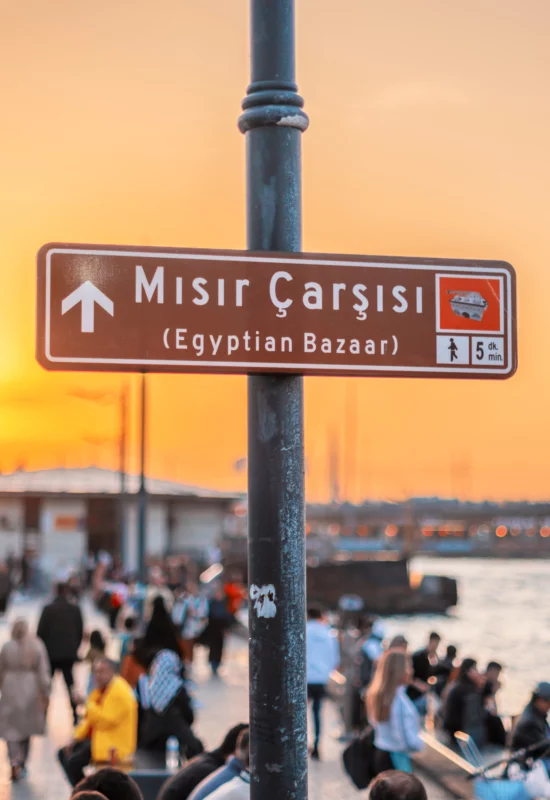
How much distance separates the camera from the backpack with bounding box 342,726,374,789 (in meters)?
8.88

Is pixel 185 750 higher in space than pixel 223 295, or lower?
lower

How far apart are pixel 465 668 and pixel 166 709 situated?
4534mm

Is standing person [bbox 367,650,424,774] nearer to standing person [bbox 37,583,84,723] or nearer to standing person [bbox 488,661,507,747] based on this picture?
standing person [bbox 488,661,507,747]

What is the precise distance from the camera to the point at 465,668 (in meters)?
12.6

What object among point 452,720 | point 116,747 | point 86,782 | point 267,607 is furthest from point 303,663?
point 452,720

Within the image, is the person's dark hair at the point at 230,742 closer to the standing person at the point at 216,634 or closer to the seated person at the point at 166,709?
the seated person at the point at 166,709

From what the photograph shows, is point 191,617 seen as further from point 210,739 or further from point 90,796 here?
point 90,796

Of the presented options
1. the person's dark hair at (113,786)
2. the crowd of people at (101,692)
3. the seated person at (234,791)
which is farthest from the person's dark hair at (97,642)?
the person's dark hair at (113,786)

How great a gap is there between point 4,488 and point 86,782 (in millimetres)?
48835

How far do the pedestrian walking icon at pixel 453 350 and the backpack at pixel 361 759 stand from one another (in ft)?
19.7

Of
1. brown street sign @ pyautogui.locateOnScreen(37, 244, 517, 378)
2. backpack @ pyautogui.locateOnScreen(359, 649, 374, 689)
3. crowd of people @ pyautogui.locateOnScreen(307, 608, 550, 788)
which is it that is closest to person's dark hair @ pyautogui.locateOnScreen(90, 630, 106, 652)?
crowd of people @ pyautogui.locateOnScreen(307, 608, 550, 788)

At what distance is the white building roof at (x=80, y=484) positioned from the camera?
52.3 metres

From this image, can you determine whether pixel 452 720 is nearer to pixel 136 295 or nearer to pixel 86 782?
pixel 86 782

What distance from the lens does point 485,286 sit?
3699mm
